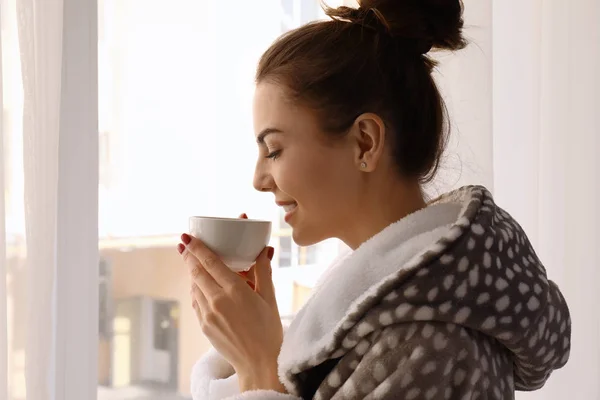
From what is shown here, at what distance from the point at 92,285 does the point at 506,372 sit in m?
0.75

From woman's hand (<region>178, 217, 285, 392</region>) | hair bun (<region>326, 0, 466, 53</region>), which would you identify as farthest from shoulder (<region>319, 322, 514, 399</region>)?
hair bun (<region>326, 0, 466, 53</region>)

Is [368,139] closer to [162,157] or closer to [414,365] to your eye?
[414,365]

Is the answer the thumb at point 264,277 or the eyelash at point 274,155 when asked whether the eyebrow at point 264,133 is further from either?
the thumb at point 264,277

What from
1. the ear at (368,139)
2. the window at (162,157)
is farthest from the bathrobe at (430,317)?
the window at (162,157)

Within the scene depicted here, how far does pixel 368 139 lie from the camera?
1.10m

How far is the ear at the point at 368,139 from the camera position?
1.08 metres

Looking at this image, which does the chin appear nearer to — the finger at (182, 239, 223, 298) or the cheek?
the cheek

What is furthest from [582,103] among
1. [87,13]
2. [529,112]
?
[87,13]

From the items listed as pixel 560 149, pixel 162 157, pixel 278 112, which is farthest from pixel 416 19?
pixel 560 149

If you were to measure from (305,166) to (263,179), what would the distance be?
3.4 inches

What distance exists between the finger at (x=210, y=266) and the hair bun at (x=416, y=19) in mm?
415

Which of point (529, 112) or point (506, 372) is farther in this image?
point (529, 112)

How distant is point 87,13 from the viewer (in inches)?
53.1

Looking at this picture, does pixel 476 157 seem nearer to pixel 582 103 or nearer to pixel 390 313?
pixel 582 103
